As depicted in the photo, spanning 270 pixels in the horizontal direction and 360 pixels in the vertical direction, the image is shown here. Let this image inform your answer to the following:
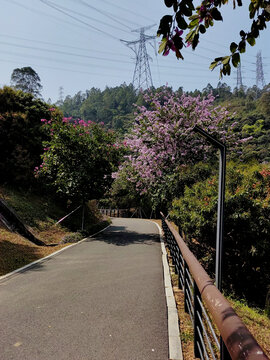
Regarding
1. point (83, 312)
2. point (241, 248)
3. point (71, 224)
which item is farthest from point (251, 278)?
point (71, 224)

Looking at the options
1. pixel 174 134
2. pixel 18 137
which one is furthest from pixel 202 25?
pixel 18 137

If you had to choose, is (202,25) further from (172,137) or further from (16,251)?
(172,137)

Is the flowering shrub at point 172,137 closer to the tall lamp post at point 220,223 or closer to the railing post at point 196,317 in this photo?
the tall lamp post at point 220,223

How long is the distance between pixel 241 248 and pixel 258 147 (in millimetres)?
54566

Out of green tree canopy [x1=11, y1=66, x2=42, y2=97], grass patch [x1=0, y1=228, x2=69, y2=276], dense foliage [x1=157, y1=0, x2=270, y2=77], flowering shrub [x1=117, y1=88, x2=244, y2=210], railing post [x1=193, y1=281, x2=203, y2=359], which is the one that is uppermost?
green tree canopy [x1=11, y1=66, x2=42, y2=97]

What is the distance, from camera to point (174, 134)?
42.5 feet

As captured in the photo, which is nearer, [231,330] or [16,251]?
[231,330]

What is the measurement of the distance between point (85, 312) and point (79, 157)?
11.0 meters

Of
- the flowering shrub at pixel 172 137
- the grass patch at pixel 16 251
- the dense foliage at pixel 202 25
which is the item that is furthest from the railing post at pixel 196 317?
the flowering shrub at pixel 172 137

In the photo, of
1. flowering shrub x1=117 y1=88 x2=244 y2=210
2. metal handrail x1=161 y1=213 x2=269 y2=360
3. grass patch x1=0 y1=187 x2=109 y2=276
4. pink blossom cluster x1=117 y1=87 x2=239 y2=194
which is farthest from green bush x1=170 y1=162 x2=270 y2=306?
grass patch x1=0 y1=187 x2=109 y2=276

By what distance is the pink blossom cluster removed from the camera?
13.0 metres

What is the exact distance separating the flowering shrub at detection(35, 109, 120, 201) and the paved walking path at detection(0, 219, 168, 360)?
259 inches

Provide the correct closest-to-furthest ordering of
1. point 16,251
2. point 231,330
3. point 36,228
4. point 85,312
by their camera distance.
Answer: point 231,330, point 85,312, point 16,251, point 36,228

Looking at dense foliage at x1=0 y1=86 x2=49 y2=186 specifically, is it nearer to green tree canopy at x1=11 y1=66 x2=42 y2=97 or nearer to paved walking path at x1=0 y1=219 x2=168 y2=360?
paved walking path at x1=0 y1=219 x2=168 y2=360
